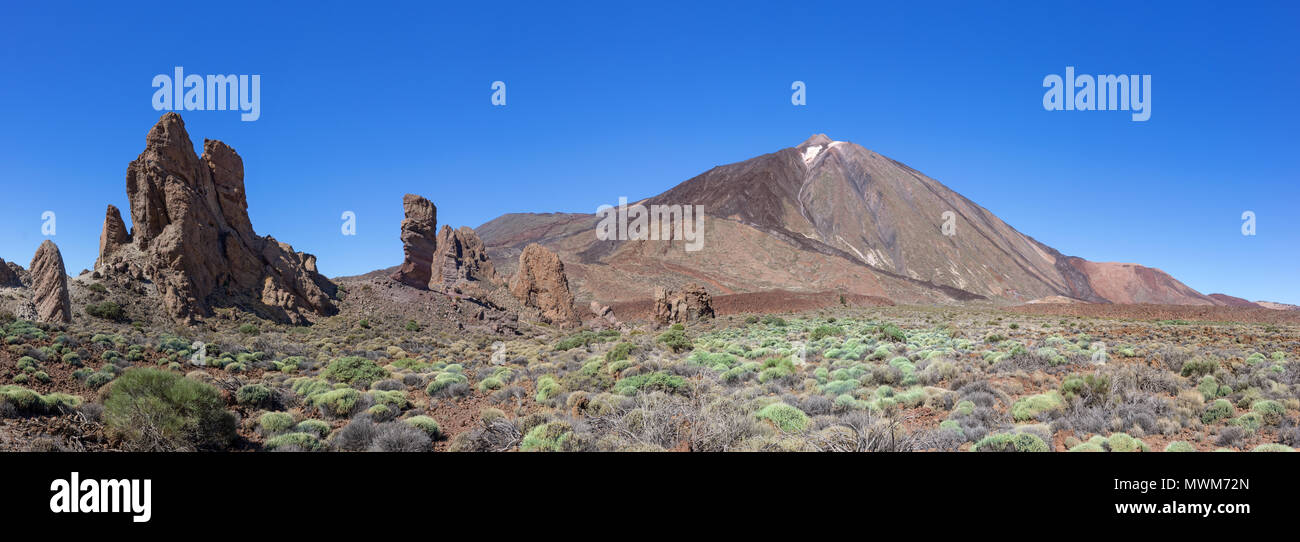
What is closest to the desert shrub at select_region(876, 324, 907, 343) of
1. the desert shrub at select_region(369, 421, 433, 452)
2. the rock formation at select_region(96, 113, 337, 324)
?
the desert shrub at select_region(369, 421, 433, 452)

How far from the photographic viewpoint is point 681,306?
3209 centimetres

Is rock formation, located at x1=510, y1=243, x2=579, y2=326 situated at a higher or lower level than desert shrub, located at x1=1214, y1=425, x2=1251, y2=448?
higher

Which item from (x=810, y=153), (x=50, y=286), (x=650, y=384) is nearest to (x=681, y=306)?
(x=650, y=384)

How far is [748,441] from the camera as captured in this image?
19.0 ft

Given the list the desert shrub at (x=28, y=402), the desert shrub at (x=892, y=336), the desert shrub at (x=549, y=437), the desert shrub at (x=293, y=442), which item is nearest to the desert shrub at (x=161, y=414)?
the desert shrub at (x=293, y=442)

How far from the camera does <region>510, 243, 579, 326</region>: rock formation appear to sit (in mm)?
33656

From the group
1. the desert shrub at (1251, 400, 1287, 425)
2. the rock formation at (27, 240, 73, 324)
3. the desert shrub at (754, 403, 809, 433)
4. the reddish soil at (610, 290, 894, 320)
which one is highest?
the rock formation at (27, 240, 73, 324)

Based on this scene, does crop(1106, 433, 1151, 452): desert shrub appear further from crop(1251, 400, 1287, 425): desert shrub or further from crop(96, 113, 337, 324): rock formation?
crop(96, 113, 337, 324): rock formation

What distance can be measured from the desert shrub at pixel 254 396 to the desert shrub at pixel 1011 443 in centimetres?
1125

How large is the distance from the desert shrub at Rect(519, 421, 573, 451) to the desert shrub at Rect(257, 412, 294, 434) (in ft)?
13.4

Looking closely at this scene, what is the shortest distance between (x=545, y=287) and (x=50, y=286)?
69.6 ft
